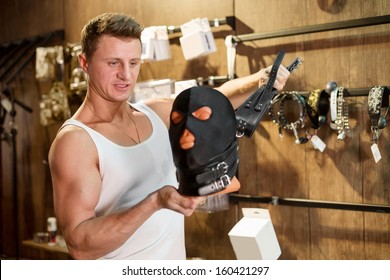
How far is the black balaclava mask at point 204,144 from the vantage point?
3.86ft

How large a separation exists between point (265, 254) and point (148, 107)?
1.90ft

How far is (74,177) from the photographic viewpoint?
139cm

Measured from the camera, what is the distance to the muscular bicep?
1379 millimetres

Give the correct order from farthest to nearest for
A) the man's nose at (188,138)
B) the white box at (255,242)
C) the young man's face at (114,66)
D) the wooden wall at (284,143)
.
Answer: the wooden wall at (284,143) → the white box at (255,242) → the young man's face at (114,66) → the man's nose at (188,138)

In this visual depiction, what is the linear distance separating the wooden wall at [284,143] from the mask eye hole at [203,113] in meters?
0.85

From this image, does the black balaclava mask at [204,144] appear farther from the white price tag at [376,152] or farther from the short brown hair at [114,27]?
the white price tag at [376,152]

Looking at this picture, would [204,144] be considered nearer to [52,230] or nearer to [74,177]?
[74,177]

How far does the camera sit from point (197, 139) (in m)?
1.17

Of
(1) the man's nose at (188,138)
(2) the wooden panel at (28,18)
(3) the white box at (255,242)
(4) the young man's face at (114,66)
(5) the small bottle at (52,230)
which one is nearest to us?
(1) the man's nose at (188,138)

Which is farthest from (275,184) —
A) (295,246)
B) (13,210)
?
(13,210)

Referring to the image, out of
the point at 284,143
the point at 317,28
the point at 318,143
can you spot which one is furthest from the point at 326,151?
the point at 317,28

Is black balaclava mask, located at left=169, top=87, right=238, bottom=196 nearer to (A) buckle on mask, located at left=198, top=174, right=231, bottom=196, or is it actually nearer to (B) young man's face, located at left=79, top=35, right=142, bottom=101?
(A) buckle on mask, located at left=198, top=174, right=231, bottom=196

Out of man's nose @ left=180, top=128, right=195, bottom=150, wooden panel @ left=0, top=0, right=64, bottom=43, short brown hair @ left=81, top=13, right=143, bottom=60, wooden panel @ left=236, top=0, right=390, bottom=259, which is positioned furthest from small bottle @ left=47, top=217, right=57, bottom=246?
man's nose @ left=180, top=128, right=195, bottom=150

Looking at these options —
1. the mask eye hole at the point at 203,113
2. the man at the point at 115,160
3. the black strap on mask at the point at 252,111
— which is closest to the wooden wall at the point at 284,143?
the man at the point at 115,160
